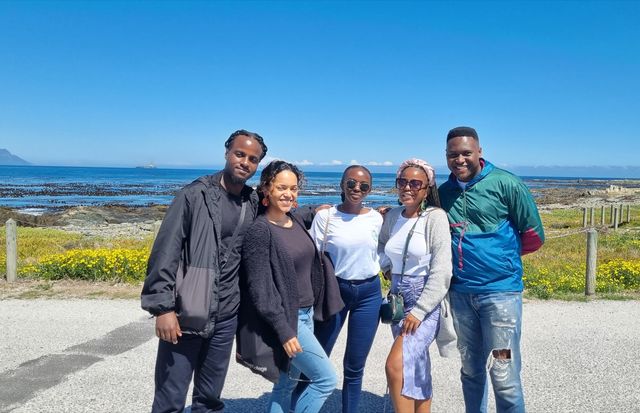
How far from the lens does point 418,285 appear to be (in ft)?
10.5

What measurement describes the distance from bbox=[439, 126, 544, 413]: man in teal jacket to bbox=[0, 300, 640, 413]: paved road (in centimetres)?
97

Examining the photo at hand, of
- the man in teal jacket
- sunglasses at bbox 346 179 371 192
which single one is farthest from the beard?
the man in teal jacket

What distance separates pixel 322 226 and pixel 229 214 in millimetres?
778

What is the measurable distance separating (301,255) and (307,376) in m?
0.77

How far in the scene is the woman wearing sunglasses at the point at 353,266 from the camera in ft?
11.2

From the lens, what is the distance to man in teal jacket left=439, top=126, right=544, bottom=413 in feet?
10.3

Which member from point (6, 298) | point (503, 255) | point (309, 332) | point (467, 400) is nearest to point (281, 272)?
point (309, 332)

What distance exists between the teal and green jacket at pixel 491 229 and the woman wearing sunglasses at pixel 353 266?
1.89ft

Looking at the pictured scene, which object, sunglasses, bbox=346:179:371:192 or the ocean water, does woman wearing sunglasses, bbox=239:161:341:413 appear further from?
sunglasses, bbox=346:179:371:192

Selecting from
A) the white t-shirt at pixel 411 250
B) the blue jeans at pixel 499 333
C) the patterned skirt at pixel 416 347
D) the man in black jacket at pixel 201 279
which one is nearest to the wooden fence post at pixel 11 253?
the man in black jacket at pixel 201 279

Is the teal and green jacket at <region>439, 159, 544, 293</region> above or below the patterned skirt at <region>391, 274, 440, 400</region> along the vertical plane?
above

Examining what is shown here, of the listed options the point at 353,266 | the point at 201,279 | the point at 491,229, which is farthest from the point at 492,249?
the point at 201,279

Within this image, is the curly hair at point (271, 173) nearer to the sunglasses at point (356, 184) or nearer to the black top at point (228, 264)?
the black top at point (228, 264)

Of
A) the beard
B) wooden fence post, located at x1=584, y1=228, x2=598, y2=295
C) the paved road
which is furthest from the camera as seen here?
wooden fence post, located at x1=584, y1=228, x2=598, y2=295
